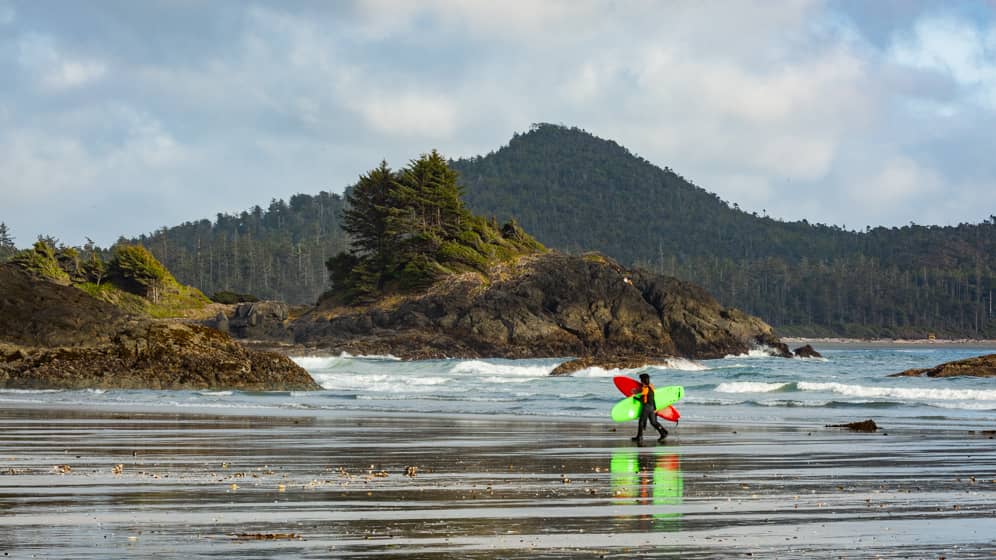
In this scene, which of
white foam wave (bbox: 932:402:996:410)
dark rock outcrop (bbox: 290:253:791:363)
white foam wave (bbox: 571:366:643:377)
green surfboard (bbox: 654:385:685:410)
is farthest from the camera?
dark rock outcrop (bbox: 290:253:791:363)

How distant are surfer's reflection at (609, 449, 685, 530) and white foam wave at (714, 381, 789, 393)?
75.9 feet

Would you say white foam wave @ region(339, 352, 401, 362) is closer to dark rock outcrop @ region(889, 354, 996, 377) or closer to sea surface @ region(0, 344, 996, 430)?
sea surface @ region(0, 344, 996, 430)

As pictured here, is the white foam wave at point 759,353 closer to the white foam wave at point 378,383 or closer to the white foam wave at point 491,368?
the white foam wave at point 491,368

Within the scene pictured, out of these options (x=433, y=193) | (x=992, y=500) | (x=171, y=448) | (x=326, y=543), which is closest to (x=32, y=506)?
(x=326, y=543)

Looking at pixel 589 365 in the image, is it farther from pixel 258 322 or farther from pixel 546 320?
pixel 258 322

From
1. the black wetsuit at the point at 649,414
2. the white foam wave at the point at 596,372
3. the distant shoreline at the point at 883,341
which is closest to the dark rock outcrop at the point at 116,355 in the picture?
the black wetsuit at the point at 649,414

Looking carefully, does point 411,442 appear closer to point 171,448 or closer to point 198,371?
point 171,448

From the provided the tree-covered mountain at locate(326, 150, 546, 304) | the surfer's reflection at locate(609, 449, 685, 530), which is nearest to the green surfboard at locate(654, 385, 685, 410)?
the surfer's reflection at locate(609, 449, 685, 530)

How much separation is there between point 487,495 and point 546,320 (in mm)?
73866

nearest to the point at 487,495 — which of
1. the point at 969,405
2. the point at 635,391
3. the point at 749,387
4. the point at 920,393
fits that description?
the point at 635,391

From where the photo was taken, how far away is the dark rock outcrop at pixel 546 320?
269 feet

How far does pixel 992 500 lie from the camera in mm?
10477

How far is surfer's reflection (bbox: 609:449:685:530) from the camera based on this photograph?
9.77m

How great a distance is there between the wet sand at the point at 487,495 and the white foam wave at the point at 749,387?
63.6ft
